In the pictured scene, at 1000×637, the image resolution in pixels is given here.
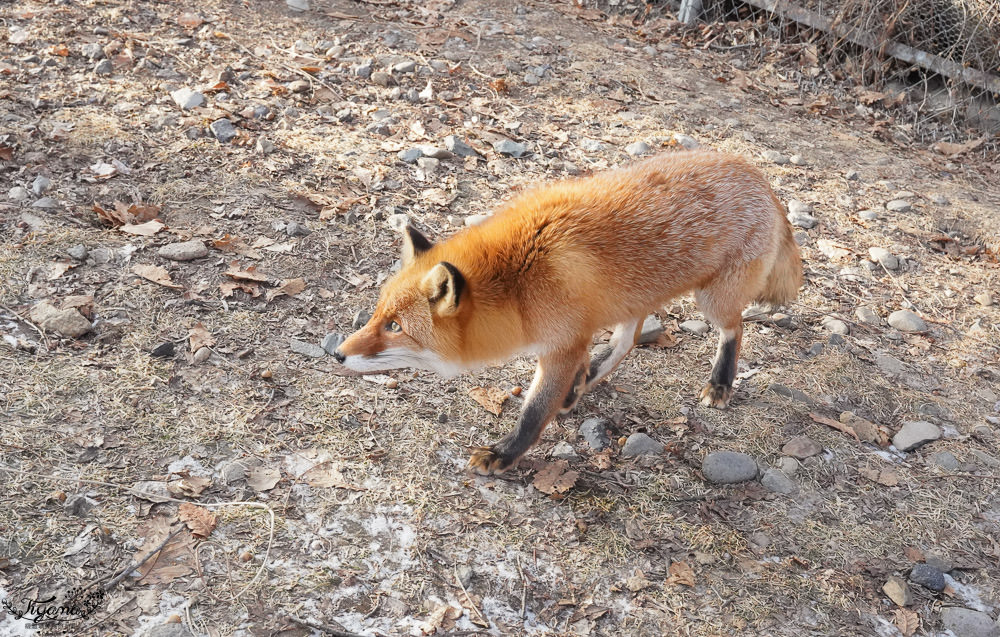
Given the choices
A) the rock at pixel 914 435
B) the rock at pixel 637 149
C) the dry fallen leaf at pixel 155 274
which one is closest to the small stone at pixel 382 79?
the rock at pixel 637 149

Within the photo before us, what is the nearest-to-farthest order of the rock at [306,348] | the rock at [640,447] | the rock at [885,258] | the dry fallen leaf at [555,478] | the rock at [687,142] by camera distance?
the dry fallen leaf at [555,478]
the rock at [640,447]
the rock at [306,348]
the rock at [885,258]
the rock at [687,142]

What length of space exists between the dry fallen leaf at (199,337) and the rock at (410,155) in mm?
2273

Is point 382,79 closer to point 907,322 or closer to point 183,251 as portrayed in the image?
point 183,251

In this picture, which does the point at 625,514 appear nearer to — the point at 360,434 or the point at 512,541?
the point at 512,541

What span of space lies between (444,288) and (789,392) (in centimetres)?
230

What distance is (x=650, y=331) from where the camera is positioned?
4.56m

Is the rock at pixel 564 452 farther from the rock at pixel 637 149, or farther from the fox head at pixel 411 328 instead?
the rock at pixel 637 149

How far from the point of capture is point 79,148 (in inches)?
203

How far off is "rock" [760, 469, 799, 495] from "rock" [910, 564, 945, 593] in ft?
2.00

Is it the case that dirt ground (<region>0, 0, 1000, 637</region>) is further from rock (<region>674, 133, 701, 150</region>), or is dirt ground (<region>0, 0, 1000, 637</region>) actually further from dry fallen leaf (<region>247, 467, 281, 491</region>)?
rock (<region>674, 133, 701, 150</region>)

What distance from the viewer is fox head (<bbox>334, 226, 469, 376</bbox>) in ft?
10.6

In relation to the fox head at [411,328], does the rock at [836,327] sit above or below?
below

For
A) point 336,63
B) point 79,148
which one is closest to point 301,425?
point 79,148

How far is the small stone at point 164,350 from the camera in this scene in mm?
3807
